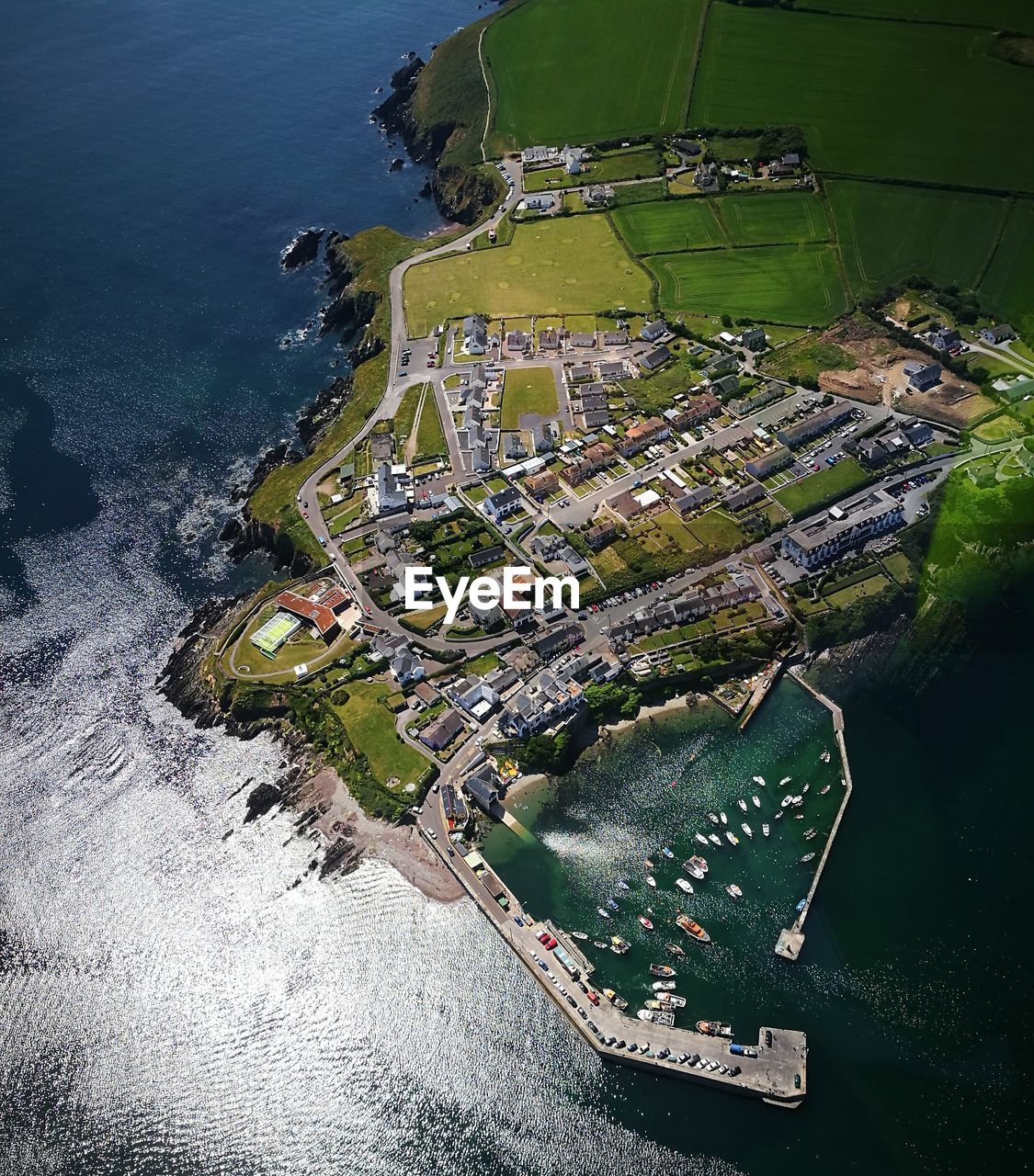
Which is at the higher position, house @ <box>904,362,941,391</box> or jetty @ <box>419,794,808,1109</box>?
house @ <box>904,362,941,391</box>

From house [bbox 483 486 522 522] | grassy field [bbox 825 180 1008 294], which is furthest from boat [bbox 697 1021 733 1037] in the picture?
grassy field [bbox 825 180 1008 294]

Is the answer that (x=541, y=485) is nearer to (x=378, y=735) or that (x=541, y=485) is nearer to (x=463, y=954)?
(x=378, y=735)

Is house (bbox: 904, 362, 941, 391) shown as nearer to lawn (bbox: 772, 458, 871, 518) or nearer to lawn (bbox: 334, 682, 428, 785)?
lawn (bbox: 772, 458, 871, 518)

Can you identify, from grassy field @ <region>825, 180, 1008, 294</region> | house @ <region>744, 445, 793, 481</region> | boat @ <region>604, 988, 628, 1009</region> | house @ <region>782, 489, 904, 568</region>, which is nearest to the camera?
boat @ <region>604, 988, 628, 1009</region>

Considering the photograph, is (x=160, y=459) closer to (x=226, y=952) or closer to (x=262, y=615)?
(x=262, y=615)

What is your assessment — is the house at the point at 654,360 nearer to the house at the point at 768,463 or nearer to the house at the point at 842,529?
the house at the point at 768,463

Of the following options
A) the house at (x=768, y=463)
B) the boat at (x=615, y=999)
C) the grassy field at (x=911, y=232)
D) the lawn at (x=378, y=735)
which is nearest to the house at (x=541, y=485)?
the house at (x=768, y=463)
